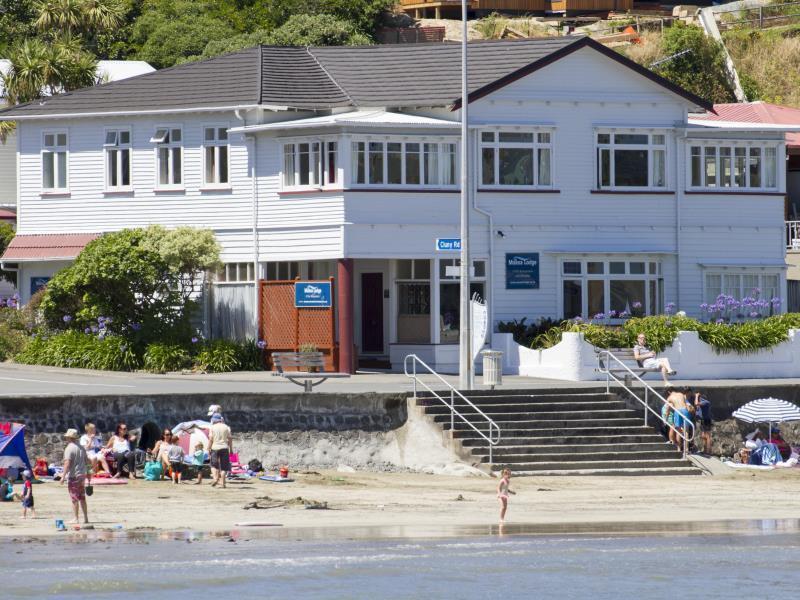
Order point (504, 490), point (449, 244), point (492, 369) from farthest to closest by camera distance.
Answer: point (449, 244), point (492, 369), point (504, 490)

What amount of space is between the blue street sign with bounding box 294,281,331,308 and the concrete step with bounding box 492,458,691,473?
363 inches

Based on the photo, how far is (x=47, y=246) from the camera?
43594mm

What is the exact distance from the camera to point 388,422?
3325 centimetres

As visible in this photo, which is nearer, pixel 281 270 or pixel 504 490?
pixel 504 490

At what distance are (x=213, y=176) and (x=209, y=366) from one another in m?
5.26

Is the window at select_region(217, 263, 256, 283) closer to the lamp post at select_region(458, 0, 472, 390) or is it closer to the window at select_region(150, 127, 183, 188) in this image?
the window at select_region(150, 127, 183, 188)

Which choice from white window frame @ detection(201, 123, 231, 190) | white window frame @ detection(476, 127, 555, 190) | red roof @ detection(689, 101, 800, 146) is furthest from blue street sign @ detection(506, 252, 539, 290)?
red roof @ detection(689, 101, 800, 146)

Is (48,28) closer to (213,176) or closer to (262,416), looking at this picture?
(213,176)

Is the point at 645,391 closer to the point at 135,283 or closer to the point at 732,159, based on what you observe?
the point at 732,159

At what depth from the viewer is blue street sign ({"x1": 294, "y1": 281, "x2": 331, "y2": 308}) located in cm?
3975

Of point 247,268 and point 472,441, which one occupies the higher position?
point 247,268

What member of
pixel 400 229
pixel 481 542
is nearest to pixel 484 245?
pixel 400 229

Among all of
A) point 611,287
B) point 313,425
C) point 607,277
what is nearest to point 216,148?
point 607,277

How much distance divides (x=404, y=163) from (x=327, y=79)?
4387mm
